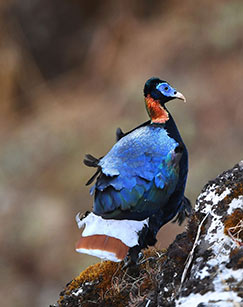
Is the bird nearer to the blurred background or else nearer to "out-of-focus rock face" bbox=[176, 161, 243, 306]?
"out-of-focus rock face" bbox=[176, 161, 243, 306]

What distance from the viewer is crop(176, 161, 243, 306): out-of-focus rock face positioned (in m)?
2.73

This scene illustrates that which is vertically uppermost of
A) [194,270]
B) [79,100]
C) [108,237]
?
[79,100]

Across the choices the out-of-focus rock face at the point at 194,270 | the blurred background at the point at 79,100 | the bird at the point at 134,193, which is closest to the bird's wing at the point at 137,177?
the bird at the point at 134,193

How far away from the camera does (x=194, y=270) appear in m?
3.00

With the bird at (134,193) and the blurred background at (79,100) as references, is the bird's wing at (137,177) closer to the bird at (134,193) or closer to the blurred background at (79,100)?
the bird at (134,193)

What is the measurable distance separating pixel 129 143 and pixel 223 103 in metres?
9.25

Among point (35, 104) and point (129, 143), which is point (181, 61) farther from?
point (129, 143)

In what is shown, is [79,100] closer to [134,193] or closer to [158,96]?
[158,96]

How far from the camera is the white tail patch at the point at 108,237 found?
3.84 m

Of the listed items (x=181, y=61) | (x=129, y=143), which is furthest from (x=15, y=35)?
(x=129, y=143)

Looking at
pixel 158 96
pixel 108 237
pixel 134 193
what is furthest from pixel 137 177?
pixel 158 96

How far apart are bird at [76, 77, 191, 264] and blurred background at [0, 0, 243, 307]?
622 centimetres

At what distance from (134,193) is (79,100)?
1145 cm

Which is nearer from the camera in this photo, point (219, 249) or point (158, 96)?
point (219, 249)
